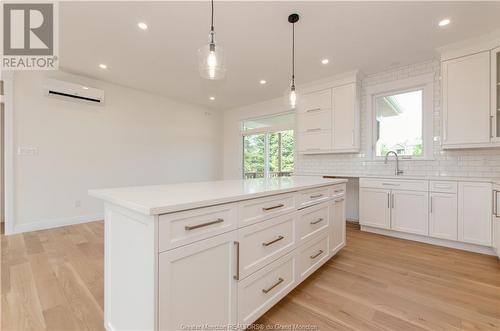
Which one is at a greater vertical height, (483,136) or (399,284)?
(483,136)

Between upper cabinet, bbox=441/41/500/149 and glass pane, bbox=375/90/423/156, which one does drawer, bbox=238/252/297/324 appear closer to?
upper cabinet, bbox=441/41/500/149

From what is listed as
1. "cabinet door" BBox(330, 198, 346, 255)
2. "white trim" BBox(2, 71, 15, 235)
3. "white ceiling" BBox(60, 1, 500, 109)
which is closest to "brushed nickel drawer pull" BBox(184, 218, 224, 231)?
"cabinet door" BBox(330, 198, 346, 255)

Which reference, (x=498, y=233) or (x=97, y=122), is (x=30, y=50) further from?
(x=498, y=233)

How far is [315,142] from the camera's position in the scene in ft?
13.8

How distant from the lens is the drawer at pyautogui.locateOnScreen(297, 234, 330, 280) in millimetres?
1823

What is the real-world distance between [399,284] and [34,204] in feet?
16.3

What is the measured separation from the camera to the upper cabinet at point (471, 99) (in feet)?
8.61

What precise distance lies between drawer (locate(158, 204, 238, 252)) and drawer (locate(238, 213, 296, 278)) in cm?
14

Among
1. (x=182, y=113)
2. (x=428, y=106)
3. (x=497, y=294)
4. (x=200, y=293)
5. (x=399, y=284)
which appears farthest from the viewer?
(x=182, y=113)

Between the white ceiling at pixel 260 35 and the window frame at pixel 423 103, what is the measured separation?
315mm

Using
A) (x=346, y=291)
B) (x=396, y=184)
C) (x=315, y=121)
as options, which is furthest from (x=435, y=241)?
(x=315, y=121)

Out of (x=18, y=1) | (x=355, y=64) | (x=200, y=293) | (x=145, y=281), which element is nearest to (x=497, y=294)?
(x=200, y=293)

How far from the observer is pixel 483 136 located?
267 cm

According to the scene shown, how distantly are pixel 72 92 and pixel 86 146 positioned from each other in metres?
0.92
